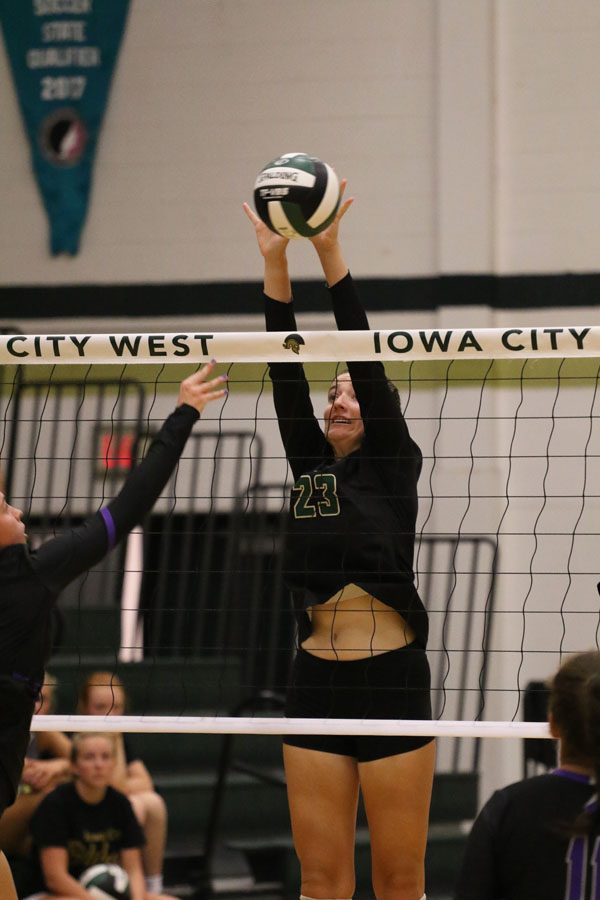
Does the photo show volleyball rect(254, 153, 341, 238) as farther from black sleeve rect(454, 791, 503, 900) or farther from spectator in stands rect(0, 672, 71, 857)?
spectator in stands rect(0, 672, 71, 857)

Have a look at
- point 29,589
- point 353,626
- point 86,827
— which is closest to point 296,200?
point 353,626

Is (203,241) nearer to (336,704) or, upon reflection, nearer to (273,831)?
(273,831)

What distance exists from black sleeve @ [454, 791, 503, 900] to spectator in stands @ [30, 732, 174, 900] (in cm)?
401

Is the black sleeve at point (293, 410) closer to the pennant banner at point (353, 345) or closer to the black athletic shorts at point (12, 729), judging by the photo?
the pennant banner at point (353, 345)

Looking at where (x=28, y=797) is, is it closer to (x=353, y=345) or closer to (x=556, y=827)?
(x=353, y=345)

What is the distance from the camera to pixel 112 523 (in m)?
3.75

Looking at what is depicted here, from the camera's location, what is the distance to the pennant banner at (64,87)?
30.8ft

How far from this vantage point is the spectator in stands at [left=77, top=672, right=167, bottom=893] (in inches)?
264

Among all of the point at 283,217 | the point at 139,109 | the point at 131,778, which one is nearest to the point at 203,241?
the point at 139,109

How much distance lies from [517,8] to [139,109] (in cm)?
273

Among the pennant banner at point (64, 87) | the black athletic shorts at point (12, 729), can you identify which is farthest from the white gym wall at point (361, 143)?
the black athletic shorts at point (12, 729)

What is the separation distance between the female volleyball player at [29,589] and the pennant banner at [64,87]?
5.98 m

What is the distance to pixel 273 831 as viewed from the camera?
7801 mm

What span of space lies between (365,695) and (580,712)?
4.74 ft
